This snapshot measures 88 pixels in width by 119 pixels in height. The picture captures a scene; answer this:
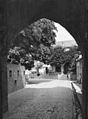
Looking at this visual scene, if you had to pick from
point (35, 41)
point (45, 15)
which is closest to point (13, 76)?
point (35, 41)

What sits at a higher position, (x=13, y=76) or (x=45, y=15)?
(x=45, y=15)

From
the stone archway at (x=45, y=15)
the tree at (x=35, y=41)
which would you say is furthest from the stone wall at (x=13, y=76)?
the stone archway at (x=45, y=15)

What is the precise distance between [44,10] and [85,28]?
2.15 m

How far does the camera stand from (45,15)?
22.6 ft

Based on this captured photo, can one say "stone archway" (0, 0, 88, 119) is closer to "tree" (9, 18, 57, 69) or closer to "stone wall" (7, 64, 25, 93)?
"tree" (9, 18, 57, 69)

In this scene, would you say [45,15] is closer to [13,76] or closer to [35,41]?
[35,41]

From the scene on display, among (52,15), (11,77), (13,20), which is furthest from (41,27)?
(13,20)

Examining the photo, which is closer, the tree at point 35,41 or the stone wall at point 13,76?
the tree at point 35,41

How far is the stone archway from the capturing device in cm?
506

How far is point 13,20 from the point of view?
568 cm

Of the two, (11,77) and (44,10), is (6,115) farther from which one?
(11,77)

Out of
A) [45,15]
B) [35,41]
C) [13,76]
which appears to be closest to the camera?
[45,15]

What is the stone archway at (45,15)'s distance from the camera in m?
5.06

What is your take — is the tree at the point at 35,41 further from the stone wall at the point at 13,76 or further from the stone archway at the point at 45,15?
the stone archway at the point at 45,15
